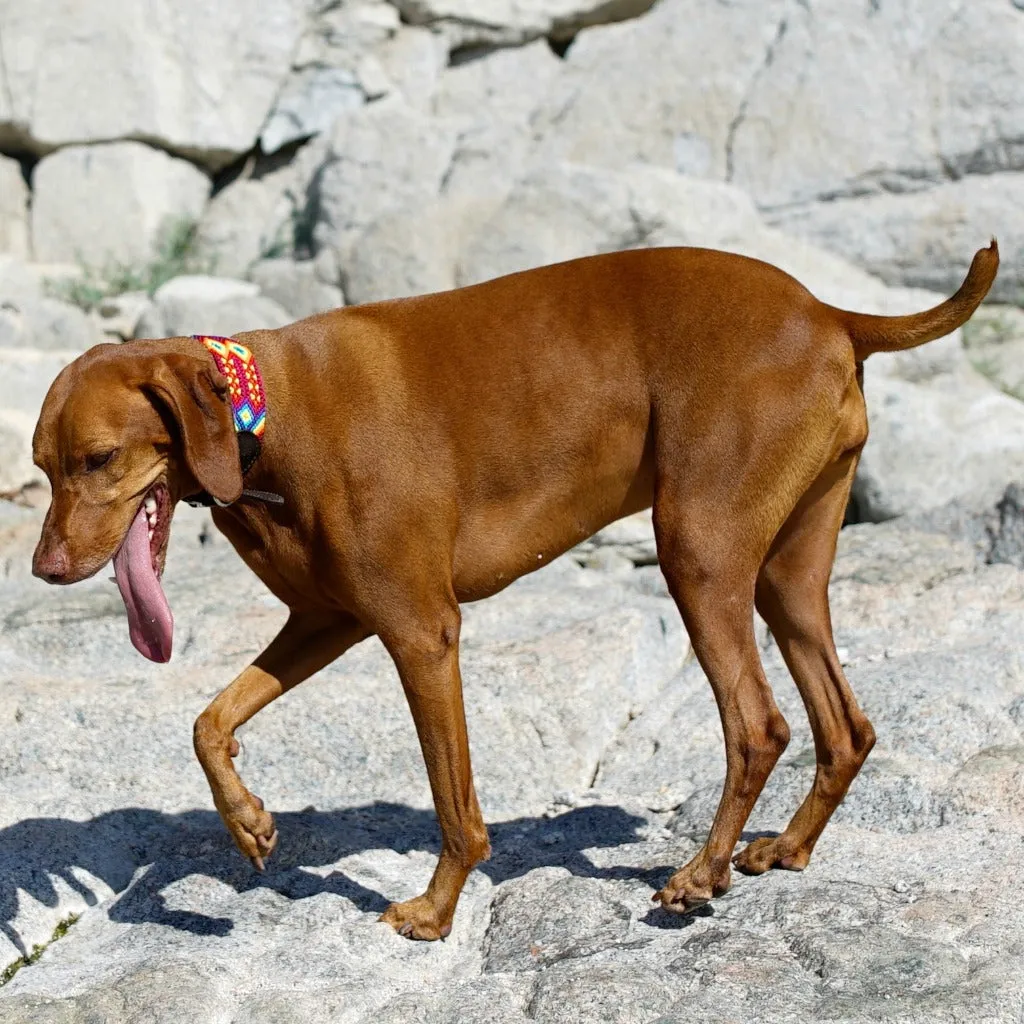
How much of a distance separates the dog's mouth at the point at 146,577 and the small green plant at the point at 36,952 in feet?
3.41

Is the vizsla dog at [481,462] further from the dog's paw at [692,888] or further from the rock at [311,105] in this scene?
the rock at [311,105]

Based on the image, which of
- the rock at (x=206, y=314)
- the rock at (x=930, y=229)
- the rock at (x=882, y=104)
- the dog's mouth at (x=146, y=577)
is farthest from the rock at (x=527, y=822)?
the rock at (x=882, y=104)

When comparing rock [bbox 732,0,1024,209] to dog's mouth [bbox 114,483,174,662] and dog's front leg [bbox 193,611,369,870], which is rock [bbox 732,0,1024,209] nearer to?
dog's front leg [bbox 193,611,369,870]

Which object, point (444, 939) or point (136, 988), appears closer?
point (136, 988)

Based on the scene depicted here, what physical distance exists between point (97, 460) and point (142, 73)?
366 inches

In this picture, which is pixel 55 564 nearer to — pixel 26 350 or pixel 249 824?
pixel 249 824

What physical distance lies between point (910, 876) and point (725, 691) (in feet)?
2.75

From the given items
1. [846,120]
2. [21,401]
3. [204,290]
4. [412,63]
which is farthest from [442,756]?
[412,63]

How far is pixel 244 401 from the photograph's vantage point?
4613mm

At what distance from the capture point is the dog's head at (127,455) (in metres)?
4.44

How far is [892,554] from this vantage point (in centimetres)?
725

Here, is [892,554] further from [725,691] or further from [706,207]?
[706,207]

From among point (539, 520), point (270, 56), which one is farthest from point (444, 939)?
point (270, 56)

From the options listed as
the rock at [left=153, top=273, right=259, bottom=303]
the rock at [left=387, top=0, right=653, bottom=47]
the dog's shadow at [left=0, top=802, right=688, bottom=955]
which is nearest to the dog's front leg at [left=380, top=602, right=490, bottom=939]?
the dog's shadow at [left=0, top=802, right=688, bottom=955]
